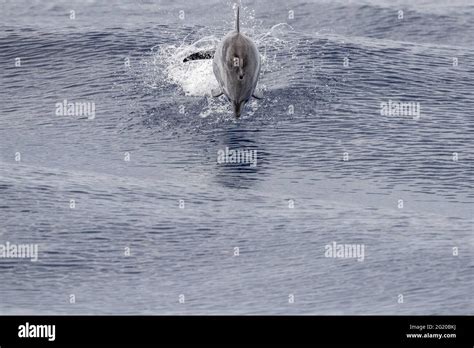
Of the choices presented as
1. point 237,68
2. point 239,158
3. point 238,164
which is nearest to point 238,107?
point 237,68

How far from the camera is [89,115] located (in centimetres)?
4684

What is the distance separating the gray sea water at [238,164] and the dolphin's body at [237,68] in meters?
1.04

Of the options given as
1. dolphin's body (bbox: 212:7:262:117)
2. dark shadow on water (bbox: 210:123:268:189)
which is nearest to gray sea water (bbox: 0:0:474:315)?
dark shadow on water (bbox: 210:123:268:189)

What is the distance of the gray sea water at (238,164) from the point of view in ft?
117

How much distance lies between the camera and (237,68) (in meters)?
44.2

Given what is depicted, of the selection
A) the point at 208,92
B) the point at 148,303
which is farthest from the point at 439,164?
the point at 148,303

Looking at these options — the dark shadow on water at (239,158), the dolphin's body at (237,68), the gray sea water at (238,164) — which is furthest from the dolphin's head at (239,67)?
the gray sea water at (238,164)

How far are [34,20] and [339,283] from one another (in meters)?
23.6

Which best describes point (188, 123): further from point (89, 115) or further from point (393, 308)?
point (393, 308)

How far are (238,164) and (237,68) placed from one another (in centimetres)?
279

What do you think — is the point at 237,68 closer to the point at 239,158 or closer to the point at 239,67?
the point at 239,67

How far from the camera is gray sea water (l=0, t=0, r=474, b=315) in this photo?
35531 millimetres

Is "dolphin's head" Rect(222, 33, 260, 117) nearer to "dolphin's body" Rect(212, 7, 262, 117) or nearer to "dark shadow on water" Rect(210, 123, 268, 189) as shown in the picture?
"dolphin's body" Rect(212, 7, 262, 117)

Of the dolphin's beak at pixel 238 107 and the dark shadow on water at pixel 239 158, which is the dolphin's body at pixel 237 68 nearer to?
the dolphin's beak at pixel 238 107
